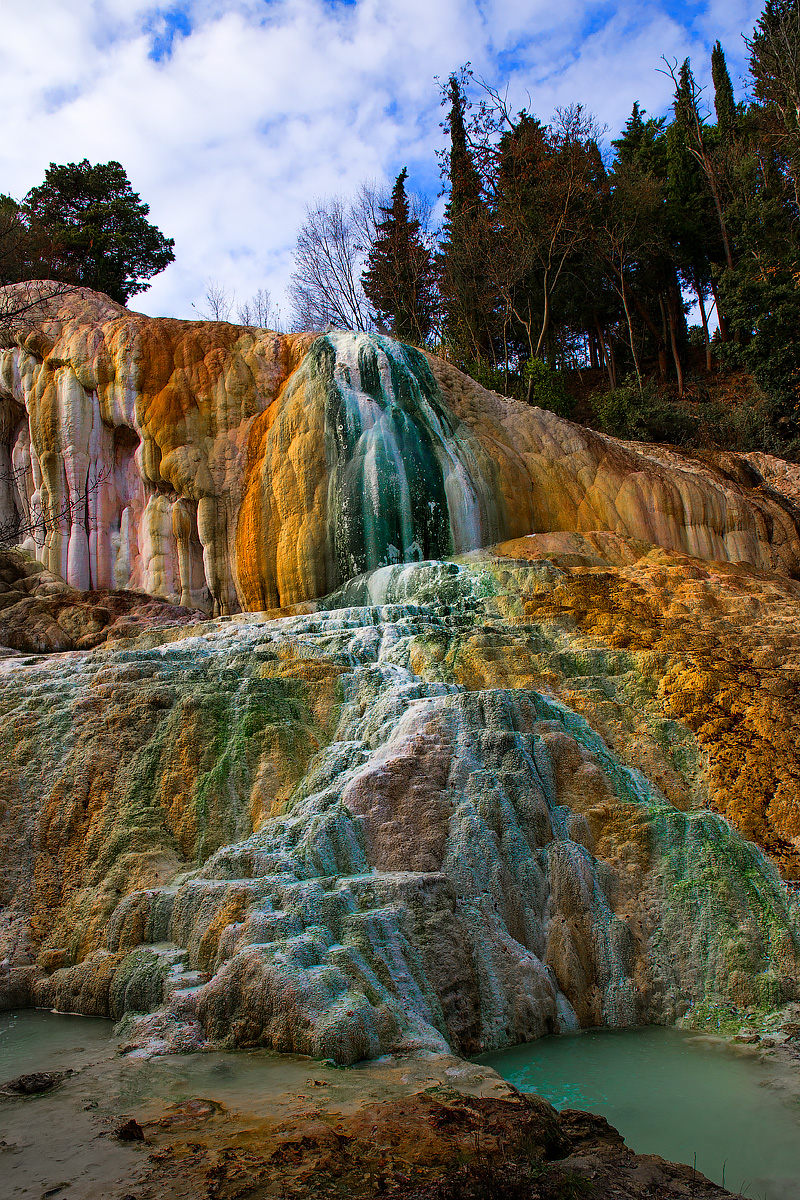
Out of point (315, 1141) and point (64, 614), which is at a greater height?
point (64, 614)

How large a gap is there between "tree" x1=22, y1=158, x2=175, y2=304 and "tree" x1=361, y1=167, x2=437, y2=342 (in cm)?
671

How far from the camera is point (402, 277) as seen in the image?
26.0m

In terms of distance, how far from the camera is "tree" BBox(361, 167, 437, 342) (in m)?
25.7

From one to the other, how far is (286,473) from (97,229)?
13374 mm

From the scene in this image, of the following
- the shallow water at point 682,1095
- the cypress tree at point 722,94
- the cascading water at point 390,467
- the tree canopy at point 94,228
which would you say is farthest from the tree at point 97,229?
the shallow water at point 682,1095

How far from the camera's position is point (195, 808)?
6590 millimetres

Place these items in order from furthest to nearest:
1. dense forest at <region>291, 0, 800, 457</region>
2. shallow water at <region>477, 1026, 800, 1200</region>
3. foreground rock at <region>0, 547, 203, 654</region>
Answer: dense forest at <region>291, 0, 800, 457</region>
foreground rock at <region>0, 547, 203, 654</region>
shallow water at <region>477, 1026, 800, 1200</region>

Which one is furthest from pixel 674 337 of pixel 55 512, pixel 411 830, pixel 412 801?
pixel 411 830

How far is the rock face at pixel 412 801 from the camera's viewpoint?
4879mm

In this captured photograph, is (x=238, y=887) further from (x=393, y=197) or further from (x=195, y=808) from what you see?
(x=393, y=197)

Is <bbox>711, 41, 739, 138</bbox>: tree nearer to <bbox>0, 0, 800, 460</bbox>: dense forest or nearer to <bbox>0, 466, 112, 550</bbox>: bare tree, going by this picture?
<bbox>0, 0, 800, 460</bbox>: dense forest

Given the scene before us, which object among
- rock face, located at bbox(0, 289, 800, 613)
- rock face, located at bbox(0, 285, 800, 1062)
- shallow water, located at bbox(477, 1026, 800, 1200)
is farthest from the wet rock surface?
rock face, located at bbox(0, 289, 800, 613)

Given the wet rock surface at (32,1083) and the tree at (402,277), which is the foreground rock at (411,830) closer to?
the wet rock surface at (32,1083)

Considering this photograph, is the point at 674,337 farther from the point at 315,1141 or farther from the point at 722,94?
the point at 315,1141
